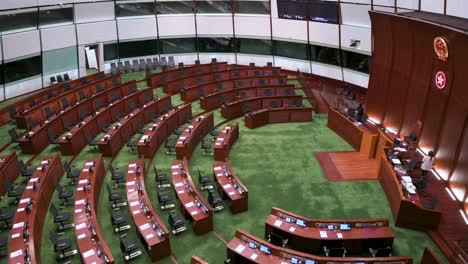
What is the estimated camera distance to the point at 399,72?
42.2 feet

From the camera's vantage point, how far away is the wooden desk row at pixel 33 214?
787 centimetres

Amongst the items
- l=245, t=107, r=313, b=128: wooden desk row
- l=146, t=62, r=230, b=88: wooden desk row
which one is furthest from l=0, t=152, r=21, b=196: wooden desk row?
l=146, t=62, r=230, b=88: wooden desk row

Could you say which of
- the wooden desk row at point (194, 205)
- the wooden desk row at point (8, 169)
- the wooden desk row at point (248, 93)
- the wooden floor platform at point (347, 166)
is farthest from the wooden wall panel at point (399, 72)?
the wooden desk row at point (8, 169)

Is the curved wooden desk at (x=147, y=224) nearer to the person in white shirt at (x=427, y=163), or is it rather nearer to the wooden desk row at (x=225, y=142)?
the wooden desk row at (x=225, y=142)

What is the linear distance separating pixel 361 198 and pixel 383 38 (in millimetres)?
5456

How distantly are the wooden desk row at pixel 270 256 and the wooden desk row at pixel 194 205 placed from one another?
1287 millimetres

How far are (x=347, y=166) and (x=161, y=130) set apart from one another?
6.35 metres

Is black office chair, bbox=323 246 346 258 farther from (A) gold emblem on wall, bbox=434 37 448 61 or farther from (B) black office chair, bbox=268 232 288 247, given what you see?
(A) gold emblem on wall, bbox=434 37 448 61

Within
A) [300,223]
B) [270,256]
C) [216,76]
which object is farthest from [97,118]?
[270,256]

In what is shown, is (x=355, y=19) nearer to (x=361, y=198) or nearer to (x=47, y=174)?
(x=361, y=198)

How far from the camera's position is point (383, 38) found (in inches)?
519

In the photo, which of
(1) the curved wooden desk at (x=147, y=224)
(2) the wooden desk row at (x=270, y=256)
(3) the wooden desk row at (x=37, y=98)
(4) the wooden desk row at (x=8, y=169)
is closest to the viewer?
(2) the wooden desk row at (x=270, y=256)

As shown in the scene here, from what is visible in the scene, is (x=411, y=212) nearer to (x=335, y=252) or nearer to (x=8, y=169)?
(x=335, y=252)

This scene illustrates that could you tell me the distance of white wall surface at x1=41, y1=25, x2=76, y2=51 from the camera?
1802 centimetres
